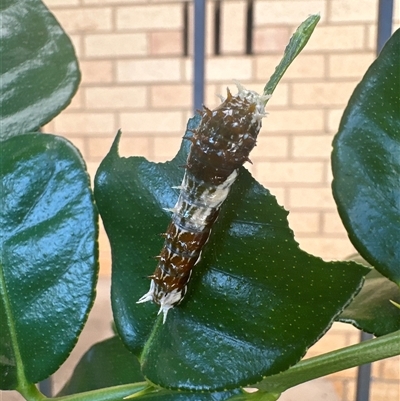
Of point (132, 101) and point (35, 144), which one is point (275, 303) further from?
point (132, 101)

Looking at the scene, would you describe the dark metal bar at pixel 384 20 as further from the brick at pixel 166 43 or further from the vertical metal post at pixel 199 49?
the brick at pixel 166 43

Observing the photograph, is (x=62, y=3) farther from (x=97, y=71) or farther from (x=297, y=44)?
(x=297, y=44)

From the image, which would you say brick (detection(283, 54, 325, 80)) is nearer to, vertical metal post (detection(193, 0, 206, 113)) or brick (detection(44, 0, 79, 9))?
brick (detection(44, 0, 79, 9))

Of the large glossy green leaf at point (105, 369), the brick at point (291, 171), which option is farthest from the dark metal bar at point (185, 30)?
the large glossy green leaf at point (105, 369)

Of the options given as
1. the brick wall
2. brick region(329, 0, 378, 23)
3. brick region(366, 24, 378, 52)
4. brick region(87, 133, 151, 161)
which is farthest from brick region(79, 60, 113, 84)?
brick region(366, 24, 378, 52)

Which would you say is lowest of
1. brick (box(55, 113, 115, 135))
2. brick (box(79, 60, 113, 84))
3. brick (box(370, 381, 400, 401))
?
brick (box(370, 381, 400, 401))
